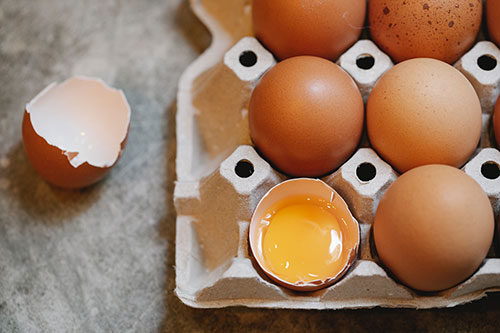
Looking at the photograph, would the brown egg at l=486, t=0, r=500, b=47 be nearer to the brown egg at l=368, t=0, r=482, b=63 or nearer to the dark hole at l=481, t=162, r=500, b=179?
the brown egg at l=368, t=0, r=482, b=63

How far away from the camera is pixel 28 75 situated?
4.96 ft

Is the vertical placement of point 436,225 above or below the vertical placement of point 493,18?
below

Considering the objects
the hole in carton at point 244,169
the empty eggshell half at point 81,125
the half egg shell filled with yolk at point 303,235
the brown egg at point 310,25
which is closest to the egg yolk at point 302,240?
the half egg shell filled with yolk at point 303,235

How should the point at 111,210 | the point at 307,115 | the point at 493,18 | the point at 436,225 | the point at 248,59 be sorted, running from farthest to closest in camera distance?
the point at 111,210, the point at 248,59, the point at 493,18, the point at 307,115, the point at 436,225

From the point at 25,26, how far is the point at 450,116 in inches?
47.0

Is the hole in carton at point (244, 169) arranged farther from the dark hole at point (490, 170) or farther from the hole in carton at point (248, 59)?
Answer: the dark hole at point (490, 170)

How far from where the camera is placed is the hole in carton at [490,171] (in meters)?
1.14

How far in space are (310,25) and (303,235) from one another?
0.43m

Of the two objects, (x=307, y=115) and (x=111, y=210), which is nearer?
(x=307, y=115)

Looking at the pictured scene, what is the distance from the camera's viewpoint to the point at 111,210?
137 cm

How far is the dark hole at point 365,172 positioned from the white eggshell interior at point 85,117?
565 millimetres

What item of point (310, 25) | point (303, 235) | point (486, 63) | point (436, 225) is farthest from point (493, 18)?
point (303, 235)

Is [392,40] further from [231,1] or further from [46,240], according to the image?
[46,240]

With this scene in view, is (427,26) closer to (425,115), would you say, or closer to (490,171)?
(425,115)
